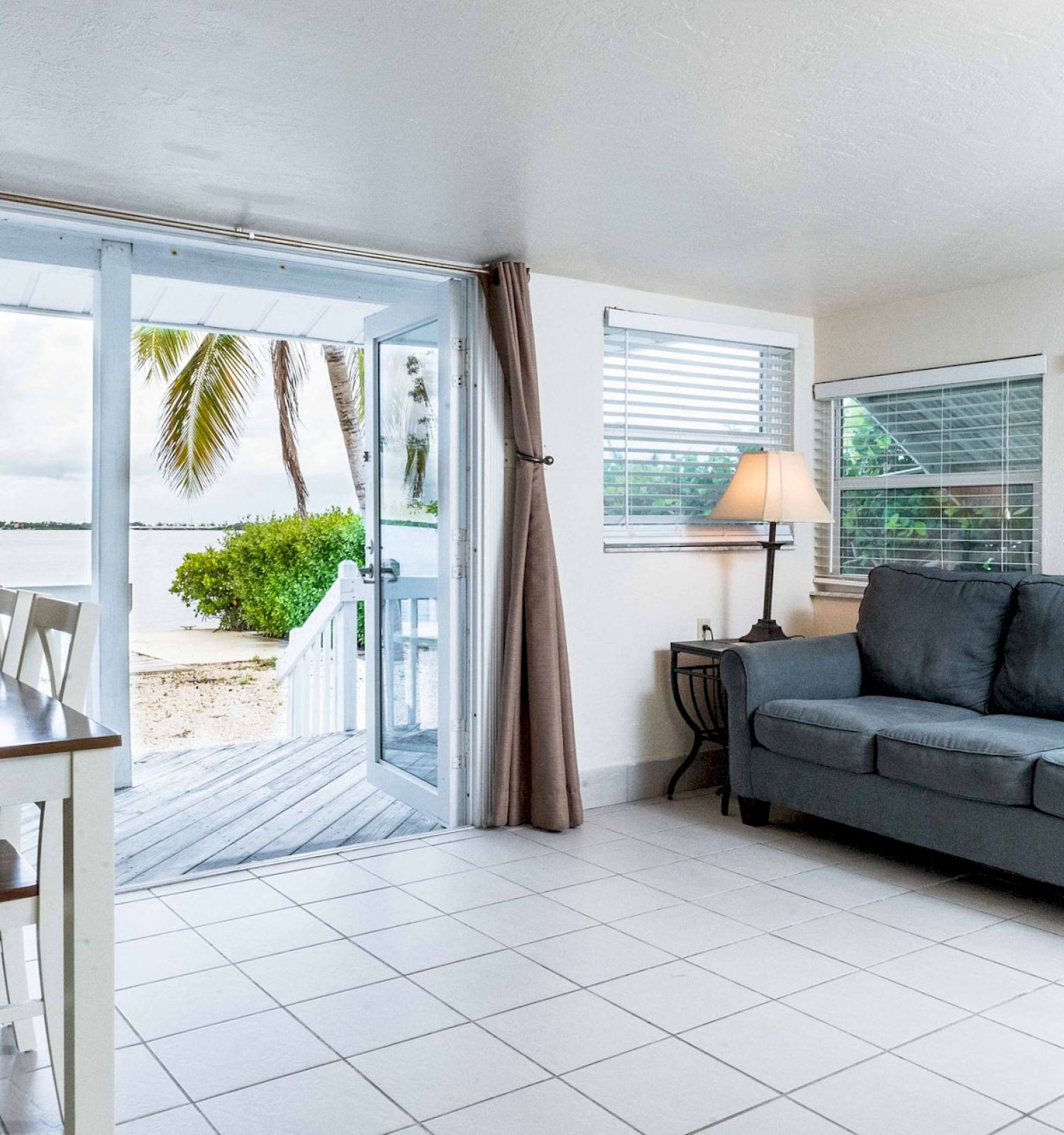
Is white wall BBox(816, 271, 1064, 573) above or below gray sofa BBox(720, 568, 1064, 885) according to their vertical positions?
above

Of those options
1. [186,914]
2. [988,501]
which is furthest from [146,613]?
[988,501]

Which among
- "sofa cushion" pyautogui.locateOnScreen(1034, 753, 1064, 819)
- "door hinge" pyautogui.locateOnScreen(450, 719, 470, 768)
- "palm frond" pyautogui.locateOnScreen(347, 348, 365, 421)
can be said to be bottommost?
"door hinge" pyautogui.locateOnScreen(450, 719, 470, 768)

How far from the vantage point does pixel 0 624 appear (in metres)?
3.17

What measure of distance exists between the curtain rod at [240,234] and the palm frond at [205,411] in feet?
14.7

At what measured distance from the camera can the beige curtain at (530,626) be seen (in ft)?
12.8

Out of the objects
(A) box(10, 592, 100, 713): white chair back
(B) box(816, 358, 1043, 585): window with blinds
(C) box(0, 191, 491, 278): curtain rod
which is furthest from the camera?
(B) box(816, 358, 1043, 585): window with blinds

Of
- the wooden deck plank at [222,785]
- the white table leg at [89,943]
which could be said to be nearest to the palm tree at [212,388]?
the wooden deck plank at [222,785]

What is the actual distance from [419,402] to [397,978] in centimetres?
240

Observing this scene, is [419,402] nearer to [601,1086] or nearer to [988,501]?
[988,501]

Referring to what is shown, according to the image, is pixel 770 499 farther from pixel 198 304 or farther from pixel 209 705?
pixel 209 705

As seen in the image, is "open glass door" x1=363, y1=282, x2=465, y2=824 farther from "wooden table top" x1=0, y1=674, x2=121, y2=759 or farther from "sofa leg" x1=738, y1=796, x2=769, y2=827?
"wooden table top" x1=0, y1=674, x2=121, y2=759

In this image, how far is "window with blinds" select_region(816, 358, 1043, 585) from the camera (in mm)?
4230

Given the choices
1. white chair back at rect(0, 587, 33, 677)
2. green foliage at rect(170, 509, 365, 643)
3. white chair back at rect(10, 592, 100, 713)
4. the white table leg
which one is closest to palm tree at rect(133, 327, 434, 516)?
green foliage at rect(170, 509, 365, 643)

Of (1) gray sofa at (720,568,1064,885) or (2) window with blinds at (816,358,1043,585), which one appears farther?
(2) window with blinds at (816,358,1043,585)
